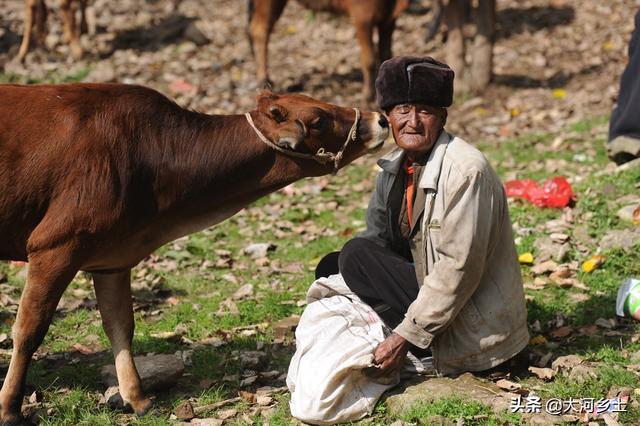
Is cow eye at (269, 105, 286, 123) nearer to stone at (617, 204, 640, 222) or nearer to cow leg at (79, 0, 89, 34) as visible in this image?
stone at (617, 204, 640, 222)

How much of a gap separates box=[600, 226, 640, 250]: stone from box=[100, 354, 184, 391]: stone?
348cm

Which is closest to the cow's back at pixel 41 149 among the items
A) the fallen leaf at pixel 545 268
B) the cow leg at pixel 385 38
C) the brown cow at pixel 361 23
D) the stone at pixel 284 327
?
the stone at pixel 284 327

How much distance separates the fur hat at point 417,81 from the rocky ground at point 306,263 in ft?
5.16

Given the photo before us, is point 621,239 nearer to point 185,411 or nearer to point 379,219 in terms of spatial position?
point 379,219

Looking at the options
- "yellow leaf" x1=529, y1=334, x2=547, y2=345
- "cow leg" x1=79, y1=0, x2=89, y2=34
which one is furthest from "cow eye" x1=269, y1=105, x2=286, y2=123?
"cow leg" x1=79, y1=0, x2=89, y2=34

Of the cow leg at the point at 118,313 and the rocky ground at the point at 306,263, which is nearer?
the rocky ground at the point at 306,263

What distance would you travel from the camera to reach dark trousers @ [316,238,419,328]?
16.3 ft

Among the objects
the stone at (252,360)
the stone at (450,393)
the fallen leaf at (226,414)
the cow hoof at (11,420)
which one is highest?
the cow hoof at (11,420)

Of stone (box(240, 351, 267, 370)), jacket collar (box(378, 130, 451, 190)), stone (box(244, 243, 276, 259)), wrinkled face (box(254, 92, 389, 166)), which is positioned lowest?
stone (box(244, 243, 276, 259))

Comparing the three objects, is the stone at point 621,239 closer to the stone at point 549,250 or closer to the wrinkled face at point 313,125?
the stone at point 549,250

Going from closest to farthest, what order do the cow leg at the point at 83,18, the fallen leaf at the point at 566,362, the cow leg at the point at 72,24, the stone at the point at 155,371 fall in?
the fallen leaf at the point at 566,362 < the stone at the point at 155,371 < the cow leg at the point at 72,24 < the cow leg at the point at 83,18

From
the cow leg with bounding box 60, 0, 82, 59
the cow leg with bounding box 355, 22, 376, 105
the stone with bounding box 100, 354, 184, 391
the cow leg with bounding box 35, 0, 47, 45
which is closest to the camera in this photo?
the stone with bounding box 100, 354, 184, 391

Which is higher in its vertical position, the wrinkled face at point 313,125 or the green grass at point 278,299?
the wrinkled face at point 313,125

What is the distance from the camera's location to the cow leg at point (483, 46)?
12641 mm
